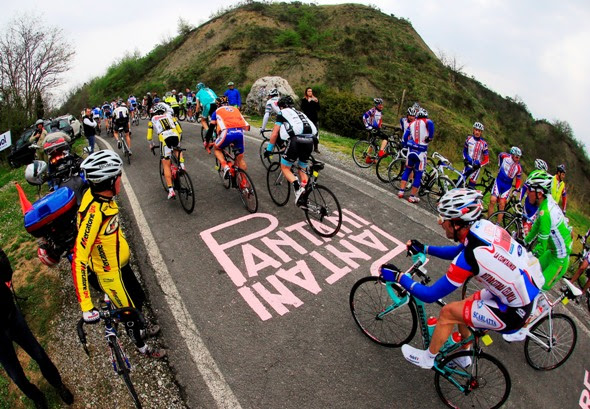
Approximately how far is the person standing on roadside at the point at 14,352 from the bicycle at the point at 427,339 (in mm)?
3478

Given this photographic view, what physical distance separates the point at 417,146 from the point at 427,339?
5472 millimetres

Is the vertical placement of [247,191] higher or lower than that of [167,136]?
lower

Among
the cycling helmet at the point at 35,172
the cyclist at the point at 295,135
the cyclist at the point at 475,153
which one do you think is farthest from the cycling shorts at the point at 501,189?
the cycling helmet at the point at 35,172

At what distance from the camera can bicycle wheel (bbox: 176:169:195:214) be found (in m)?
7.01

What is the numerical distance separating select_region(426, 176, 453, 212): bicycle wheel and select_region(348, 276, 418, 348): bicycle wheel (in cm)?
458

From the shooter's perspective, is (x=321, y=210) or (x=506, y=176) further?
(x=506, y=176)

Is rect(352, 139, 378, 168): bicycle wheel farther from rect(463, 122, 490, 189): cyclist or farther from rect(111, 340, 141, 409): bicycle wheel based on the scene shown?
rect(111, 340, 141, 409): bicycle wheel

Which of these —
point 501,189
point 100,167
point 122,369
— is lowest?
point 122,369

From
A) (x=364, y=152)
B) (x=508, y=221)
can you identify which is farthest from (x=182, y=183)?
(x=508, y=221)

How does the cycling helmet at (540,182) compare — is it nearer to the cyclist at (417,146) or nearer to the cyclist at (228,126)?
the cyclist at (417,146)

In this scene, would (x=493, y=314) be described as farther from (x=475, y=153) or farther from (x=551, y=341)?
(x=475, y=153)

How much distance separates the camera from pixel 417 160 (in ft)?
27.1

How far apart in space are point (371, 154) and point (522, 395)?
308 inches

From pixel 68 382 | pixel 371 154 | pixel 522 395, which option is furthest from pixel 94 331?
pixel 371 154
